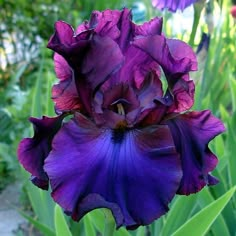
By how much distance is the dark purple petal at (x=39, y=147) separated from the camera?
2.52ft

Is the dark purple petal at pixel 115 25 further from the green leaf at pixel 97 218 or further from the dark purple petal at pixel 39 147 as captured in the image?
the green leaf at pixel 97 218

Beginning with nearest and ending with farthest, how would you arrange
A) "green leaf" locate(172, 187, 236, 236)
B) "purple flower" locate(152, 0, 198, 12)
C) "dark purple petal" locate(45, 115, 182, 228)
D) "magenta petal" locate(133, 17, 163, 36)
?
"dark purple petal" locate(45, 115, 182, 228) < "magenta petal" locate(133, 17, 163, 36) < "green leaf" locate(172, 187, 236, 236) < "purple flower" locate(152, 0, 198, 12)

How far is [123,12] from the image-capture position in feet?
2.57

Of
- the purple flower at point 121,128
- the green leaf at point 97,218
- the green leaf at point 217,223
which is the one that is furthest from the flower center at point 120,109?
the green leaf at point 217,223

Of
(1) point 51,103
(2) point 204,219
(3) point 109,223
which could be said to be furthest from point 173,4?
(3) point 109,223

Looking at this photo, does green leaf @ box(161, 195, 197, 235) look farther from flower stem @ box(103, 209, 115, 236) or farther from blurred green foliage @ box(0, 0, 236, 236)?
flower stem @ box(103, 209, 115, 236)

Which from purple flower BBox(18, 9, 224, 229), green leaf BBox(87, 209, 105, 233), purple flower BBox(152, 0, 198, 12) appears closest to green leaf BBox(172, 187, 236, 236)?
purple flower BBox(18, 9, 224, 229)

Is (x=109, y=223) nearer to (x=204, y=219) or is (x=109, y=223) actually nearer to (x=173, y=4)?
(x=204, y=219)

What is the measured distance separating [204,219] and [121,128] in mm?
302

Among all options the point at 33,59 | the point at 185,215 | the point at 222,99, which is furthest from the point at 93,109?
the point at 33,59

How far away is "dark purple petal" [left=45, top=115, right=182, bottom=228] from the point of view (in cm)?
67

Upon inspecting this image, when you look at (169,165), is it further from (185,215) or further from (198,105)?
(198,105)

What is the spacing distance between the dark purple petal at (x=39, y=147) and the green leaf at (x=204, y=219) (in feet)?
0.97

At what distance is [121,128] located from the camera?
0.73 meters
